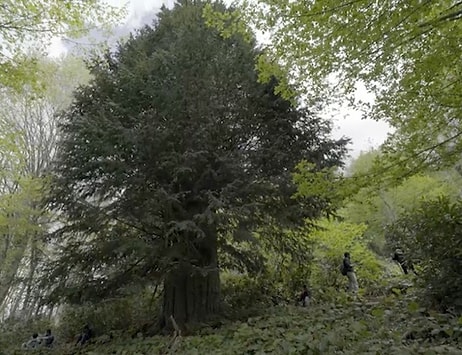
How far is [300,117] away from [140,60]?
3.65 meters

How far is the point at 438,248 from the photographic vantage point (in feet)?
15.1

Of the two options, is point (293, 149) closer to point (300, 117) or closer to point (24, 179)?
point (300, 117)

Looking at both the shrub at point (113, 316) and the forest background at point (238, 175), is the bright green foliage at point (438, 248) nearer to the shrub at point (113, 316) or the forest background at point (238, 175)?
the forest background at point (238, 175)

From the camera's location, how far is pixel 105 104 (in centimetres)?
750

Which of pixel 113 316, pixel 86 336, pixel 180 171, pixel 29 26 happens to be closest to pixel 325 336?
pixel 180 171

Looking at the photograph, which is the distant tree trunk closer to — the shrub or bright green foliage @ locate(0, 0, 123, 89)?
the shrub

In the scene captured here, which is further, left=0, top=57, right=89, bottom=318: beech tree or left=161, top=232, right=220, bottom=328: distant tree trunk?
left=0, top=57, right=89, bottom=318: beech tree

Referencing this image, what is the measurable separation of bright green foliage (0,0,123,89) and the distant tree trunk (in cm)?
408

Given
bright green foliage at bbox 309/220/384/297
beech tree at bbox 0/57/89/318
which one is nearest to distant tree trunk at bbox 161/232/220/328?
bright green foliage at bbox 309/220/384/297

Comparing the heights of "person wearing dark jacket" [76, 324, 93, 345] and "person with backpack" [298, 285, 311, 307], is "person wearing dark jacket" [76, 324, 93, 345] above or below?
below

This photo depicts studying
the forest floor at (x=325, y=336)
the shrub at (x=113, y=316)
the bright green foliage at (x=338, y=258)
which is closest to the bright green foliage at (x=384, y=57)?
the forest floor at (x=325, y=336)

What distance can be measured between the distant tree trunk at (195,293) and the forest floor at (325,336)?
59 centimetres

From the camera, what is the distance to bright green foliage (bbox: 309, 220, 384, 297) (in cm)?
1007

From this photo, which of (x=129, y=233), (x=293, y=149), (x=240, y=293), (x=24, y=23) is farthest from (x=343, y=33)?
(x=240, y=293)
